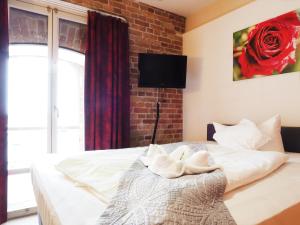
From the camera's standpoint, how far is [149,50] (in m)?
3.36

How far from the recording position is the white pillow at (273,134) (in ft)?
6.75

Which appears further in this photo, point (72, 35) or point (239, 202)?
point (72, 35)

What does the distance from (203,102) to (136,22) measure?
155cm

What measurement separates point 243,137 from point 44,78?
2357 mm

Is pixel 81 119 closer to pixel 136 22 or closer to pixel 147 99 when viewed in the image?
pixel 147 99

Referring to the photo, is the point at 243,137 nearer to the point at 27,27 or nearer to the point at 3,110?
the point at 3,110

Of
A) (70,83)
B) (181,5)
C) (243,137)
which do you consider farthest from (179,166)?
(181,5)

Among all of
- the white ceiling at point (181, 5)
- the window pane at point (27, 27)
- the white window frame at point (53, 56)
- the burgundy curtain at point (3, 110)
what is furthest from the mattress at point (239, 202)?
the white ceiling at point (181, 5)

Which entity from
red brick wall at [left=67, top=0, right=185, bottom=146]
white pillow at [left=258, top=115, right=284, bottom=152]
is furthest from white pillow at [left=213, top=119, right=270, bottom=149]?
red brick wall at [left=67, top=0, right=185, bottom=146]

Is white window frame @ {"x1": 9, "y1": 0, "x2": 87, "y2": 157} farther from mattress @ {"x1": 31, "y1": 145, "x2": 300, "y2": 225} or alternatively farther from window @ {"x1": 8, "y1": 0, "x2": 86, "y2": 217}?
mattress @ {"x1": 31, "y1": 145, "x2": 300, "y2": 225}

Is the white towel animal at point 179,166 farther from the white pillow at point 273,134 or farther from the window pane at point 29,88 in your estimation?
the window pane at point 29,88

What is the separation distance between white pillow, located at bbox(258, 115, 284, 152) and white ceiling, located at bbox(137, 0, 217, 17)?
80.4 inches

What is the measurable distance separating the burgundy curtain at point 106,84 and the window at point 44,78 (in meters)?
0.19

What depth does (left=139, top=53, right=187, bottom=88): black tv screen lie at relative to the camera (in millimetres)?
3033
